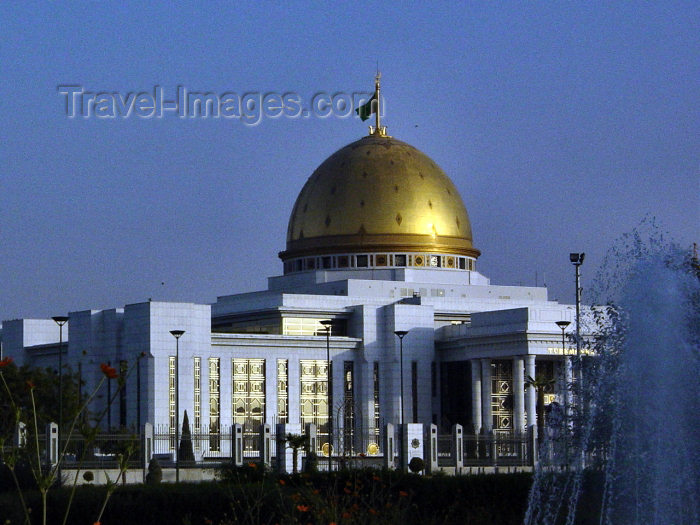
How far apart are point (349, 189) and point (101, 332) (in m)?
14.4

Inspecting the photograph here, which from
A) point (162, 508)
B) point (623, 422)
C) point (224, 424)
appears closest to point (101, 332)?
point (224, 424)

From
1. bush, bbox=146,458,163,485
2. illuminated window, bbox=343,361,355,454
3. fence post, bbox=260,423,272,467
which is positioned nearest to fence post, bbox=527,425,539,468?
fence post, bbox=260,423,272,467

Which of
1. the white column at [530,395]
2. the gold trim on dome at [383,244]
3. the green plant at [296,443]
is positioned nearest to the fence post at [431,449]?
the green plant at [296,443]

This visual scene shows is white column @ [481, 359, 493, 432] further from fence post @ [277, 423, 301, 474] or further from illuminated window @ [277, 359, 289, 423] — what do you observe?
fence post @ [277, 423, 301, 474]

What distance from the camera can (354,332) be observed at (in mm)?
67188

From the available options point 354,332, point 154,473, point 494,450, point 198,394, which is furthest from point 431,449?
point 354,332

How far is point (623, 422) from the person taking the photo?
20.7 meters

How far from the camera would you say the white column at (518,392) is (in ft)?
208

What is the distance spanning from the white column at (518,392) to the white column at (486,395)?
1.08m

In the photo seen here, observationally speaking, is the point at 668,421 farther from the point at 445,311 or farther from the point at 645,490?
the point at 445,311

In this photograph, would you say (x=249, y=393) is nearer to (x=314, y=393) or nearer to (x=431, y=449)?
(x=314, y=393)

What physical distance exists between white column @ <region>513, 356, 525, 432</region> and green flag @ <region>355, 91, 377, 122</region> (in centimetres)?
1748

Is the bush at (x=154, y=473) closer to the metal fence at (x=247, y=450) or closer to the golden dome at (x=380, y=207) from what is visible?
the metal fence at (x=247, y=450)

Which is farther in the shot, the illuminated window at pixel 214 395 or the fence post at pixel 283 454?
the illuminated window at pixel 214 395
